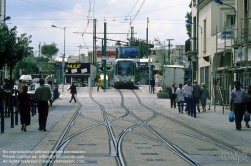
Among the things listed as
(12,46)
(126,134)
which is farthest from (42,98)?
(12,46)

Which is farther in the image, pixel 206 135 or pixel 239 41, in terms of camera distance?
pixel 239 41

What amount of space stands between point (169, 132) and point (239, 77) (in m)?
13.8

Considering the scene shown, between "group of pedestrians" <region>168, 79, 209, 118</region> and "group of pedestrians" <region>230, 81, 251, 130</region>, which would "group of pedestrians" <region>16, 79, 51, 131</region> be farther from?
"group of pedestrians" <region>168, 79, 209, 118</region>

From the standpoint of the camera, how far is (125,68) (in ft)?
196

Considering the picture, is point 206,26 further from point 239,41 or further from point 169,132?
point 169,132

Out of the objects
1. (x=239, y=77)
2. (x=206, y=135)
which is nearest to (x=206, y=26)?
(x=239, y=77)

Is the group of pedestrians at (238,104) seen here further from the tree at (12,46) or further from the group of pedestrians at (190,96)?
the tree at (12,46)

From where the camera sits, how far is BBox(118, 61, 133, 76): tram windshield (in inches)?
2350

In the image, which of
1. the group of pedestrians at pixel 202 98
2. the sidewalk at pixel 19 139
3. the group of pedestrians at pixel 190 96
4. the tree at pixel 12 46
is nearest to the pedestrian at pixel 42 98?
the sidewalk at pixel 19 139

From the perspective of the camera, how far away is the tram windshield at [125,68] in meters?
59.7

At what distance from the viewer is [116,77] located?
60.0 m

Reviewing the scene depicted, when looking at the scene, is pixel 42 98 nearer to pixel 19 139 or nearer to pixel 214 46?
pixel 19 139

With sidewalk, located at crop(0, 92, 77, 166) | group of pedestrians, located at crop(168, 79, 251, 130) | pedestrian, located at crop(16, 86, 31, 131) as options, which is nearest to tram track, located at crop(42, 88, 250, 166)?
sidewalk, located at crop(0, 92, 77, 166)

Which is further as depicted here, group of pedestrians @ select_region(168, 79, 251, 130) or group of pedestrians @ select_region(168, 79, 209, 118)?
group of pedestrians @ select_region(168, 79, 209, 118)
